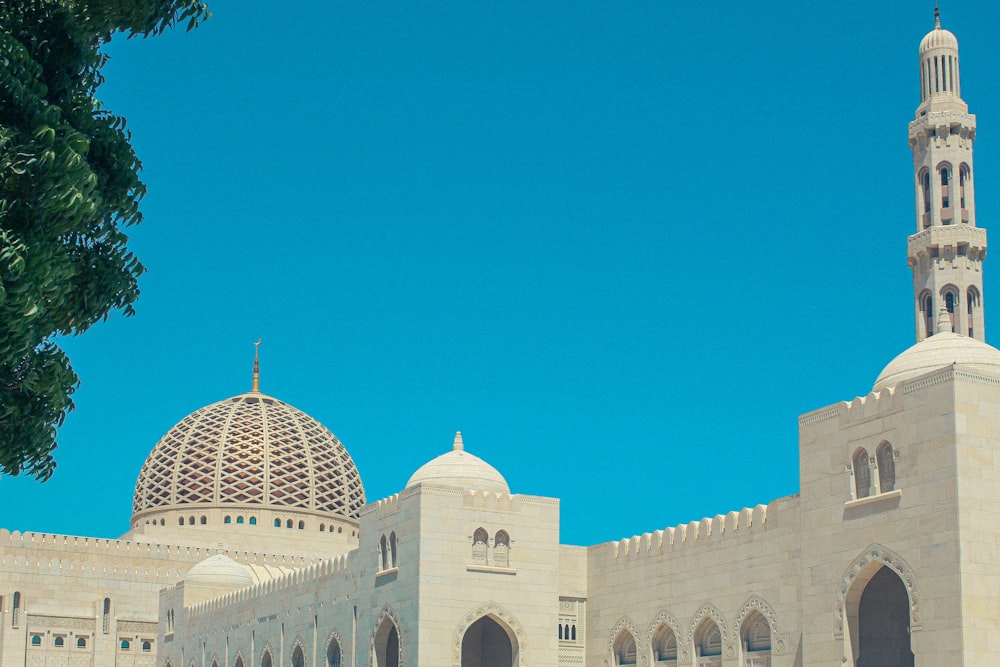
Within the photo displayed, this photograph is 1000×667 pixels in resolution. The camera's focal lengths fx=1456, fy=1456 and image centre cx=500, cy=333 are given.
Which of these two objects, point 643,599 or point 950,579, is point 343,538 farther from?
point 950,579

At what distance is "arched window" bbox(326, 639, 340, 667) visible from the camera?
36531 mm

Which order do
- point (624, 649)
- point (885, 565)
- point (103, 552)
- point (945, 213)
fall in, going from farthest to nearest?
point (103, 552) → point (945, 213) → point (624, 649) → point (885, 565)

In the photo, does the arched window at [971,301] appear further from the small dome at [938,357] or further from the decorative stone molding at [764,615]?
the decorative stone molding at [764,615]

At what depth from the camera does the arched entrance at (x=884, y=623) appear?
2586cm

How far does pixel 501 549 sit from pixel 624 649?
12.2ft

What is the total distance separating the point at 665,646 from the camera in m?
31.9

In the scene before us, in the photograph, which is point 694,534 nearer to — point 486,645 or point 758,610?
point 758,610

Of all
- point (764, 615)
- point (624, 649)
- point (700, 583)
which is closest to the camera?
point (764, 615)

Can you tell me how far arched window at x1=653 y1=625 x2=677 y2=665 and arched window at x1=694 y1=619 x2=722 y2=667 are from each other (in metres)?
0.82

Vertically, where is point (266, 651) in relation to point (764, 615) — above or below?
below

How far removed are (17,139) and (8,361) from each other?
1782mm

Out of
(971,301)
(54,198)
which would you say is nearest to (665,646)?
(971,301)

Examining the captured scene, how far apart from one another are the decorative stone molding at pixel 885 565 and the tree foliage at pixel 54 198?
49.5 feet

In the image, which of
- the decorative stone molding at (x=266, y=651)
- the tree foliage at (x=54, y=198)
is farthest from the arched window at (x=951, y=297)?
the tree foliage at (x=54, y=198)
